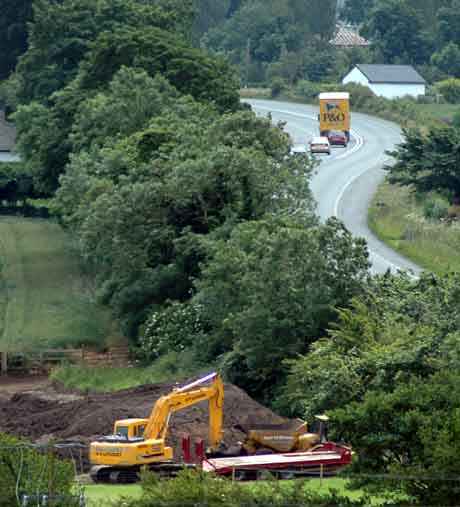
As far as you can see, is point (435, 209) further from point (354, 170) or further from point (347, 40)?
point (347, 40)

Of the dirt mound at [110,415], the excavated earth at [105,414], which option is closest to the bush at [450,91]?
the excavated earth at [105,414]

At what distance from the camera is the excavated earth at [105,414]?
143 feet

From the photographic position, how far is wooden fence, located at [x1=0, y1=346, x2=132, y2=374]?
194 ft

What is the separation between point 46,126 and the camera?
9369cm

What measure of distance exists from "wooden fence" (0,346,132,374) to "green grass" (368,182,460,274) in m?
14.1

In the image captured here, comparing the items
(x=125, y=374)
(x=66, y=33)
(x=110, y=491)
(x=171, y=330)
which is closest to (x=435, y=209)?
(x=171, y=330)

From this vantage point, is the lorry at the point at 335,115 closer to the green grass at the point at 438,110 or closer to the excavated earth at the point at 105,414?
the green grass at the point at 438,110

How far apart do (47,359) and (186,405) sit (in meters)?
21.3

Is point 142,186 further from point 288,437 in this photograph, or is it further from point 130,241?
point 288,437

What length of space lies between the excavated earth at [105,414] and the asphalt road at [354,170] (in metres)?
16.9

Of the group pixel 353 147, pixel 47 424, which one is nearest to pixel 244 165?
pixel 47 424

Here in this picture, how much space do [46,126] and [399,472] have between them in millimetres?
69747

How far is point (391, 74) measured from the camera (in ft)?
489

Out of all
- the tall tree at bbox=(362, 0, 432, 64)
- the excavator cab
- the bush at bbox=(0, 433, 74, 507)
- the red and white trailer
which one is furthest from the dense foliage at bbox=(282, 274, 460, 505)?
the tall tree at bbox=(362, 0, 432, 64)
